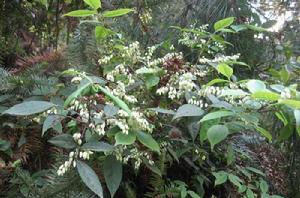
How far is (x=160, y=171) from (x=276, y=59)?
68 cm

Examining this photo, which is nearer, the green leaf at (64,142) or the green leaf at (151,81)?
the green leaf at (64,142)

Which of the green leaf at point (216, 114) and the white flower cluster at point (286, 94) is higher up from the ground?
the white flower cluster at point (286, 94)

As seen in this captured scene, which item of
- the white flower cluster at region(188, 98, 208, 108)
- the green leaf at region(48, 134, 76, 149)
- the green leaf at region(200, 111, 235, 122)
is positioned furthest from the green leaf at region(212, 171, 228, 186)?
the green leaf at region(48, 134, 76, 149)

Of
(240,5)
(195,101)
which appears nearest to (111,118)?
(195,101)

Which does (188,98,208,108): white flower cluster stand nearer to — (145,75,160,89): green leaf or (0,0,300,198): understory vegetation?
(0,0,300,198): understory vegetation

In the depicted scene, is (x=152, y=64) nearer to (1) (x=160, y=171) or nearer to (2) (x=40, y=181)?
(1) (x=160, y=171)

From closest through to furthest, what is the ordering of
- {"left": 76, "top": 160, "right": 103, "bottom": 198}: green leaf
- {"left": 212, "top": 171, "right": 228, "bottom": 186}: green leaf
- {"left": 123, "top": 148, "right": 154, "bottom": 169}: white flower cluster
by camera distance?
1. {"left": 76, "top": 160, "right": 103, "bottom": 198}: green leaf
2. {"left": 123, "top": 148, "right": 154, "bottom": 169}: white flower cluster
3. {"left": 212, "top": 171, "right": 228, "bottom": 186}: green leaf

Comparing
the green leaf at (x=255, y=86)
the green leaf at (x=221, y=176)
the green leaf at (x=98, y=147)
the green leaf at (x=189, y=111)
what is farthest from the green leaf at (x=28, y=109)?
the green leaf at (x=221, y=176)

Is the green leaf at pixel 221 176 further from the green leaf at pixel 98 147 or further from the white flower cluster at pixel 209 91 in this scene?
the green leaf at pixel 98 147

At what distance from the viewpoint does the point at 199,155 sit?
1064 mm

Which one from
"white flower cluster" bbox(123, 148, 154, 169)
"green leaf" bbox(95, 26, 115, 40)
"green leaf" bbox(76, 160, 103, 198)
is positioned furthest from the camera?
"green leaf" bbox(95, 26, 115, 40)

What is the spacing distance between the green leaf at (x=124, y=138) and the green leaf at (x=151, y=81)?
0.22 metres

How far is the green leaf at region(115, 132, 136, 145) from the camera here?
2.22 ft

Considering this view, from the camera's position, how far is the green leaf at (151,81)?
35.5 inches
